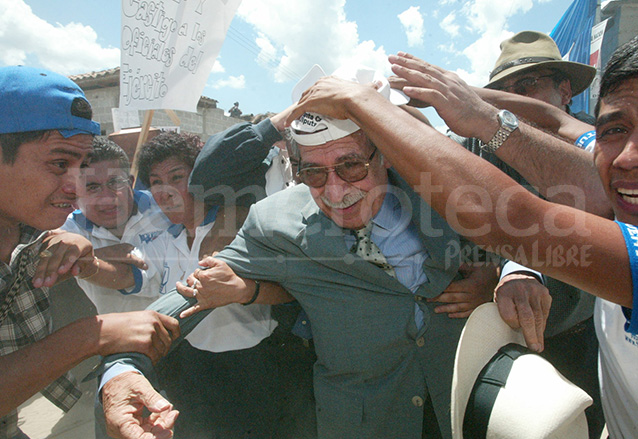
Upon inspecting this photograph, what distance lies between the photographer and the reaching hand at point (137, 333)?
164 cm

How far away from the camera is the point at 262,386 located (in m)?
2.53

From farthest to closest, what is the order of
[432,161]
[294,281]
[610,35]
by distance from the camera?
[610,35], [294,281], [432,161]

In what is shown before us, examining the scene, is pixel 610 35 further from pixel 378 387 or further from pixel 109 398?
pixel 109 398

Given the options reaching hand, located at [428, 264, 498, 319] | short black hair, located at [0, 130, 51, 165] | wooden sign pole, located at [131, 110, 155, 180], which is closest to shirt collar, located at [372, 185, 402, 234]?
reaching hand, located at [428, 264, 498, 319]

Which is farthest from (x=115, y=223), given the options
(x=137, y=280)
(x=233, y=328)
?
(x=233, y=328)

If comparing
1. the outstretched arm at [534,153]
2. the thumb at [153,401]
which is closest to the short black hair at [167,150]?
the outstretched arm at [534,153]

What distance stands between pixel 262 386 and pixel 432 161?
6.55 feet

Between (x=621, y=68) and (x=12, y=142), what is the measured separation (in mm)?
2354

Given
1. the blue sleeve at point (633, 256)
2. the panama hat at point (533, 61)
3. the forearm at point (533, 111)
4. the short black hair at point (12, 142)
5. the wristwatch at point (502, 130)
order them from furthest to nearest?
the panama hat at point (533, 61), the forearm at point (533, 111), the wristwatch at point (502, 130), the short black hair at point (12, 142), the blue sleeve at point (633, 256)

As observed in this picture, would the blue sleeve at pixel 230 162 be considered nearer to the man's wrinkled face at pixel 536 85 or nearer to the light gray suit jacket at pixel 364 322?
the light gray suit jacket at pixel 364 322

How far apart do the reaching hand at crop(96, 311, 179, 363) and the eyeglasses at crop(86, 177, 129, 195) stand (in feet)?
5.46

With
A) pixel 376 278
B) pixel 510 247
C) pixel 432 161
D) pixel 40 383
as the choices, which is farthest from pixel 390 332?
pixel 40 383

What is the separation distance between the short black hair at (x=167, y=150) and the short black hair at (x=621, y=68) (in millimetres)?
2548

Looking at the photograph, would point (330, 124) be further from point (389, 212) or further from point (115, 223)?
point (115, 223)
